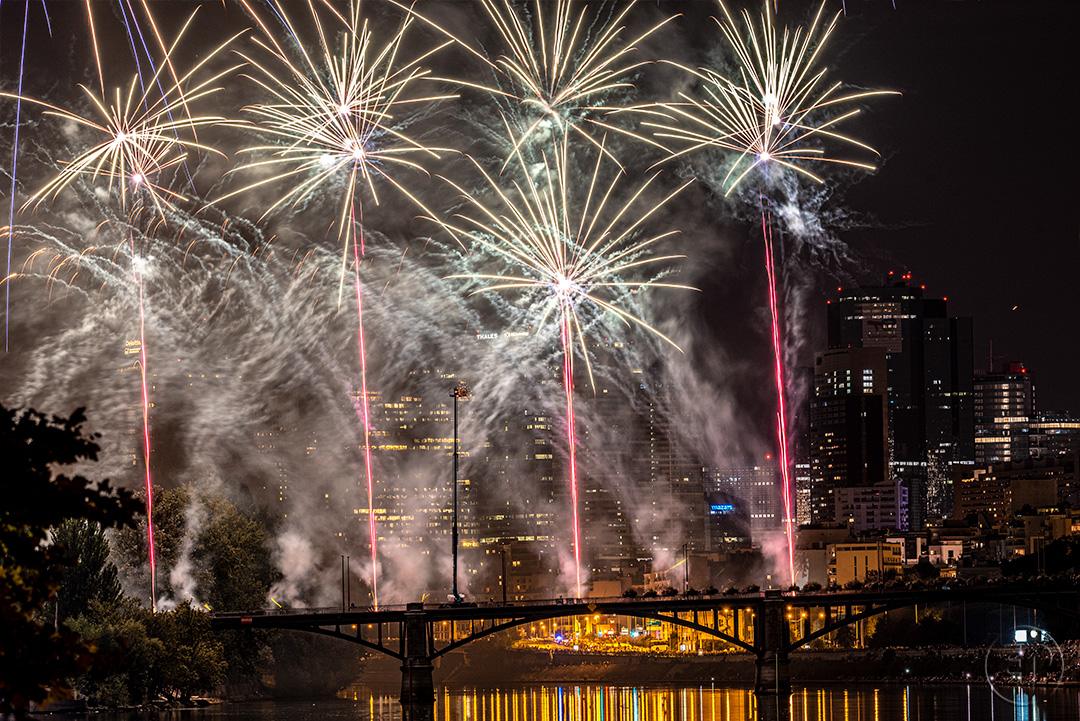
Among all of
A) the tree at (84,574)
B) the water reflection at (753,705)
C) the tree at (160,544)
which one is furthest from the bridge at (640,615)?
the tree at (160,544)

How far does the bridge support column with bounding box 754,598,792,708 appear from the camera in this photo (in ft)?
405

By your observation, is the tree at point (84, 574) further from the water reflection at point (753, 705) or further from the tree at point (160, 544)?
the water reflection at point (753, 705)

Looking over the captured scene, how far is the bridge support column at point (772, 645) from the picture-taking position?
123 meters

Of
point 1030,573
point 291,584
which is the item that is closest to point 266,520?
point 291,584

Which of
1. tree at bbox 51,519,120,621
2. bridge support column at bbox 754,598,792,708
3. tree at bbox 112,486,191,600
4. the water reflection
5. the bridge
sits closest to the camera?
the water reflection

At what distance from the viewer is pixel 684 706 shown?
130 meters

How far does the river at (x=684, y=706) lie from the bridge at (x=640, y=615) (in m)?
2.79

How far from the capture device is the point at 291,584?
156250mm

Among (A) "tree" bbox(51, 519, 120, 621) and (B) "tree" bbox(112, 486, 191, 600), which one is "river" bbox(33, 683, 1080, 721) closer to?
(A) "tree" bbox(51, 519, 120, 621)

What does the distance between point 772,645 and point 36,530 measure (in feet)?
327

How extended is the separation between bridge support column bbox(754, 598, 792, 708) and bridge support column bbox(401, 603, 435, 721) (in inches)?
1056

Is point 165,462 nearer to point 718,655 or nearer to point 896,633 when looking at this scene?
point 718,655

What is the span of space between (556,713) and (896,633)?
223 feet

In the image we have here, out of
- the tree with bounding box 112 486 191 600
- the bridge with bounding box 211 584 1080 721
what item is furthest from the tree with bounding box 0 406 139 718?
the tree with bounding box 112 486 191 600
